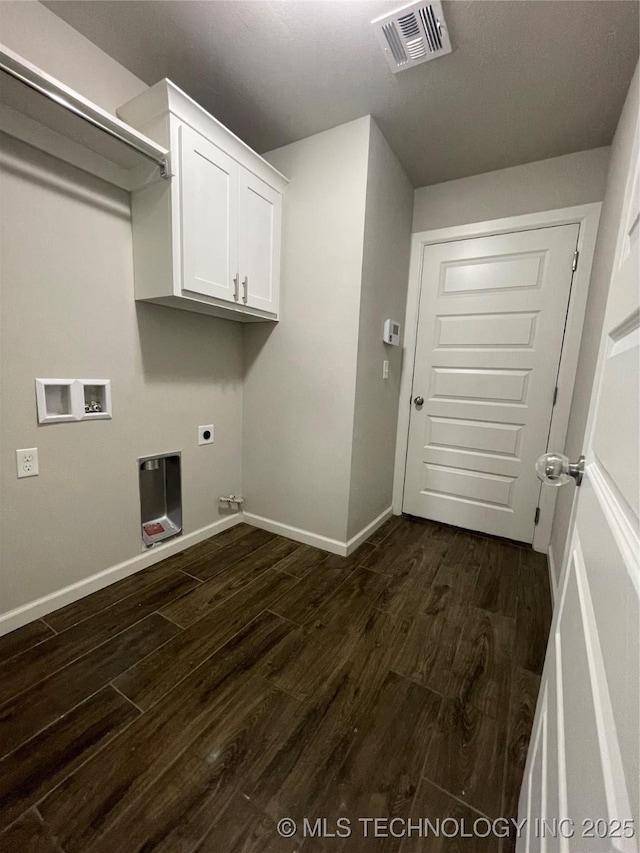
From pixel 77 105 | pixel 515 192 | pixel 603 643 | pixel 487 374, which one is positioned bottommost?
pixel 603 643

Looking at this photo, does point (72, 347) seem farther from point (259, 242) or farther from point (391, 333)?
point (391, 333)

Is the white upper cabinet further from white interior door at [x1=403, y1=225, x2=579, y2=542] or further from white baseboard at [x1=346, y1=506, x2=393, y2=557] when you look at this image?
white baseboard at [x1=346, y1=506, x2=393, y2=557]

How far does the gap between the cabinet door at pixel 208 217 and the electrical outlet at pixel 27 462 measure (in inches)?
39.4

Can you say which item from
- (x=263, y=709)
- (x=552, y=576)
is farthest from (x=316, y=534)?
(x=552, y=576)

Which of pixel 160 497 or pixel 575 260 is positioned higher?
pixel 575 260

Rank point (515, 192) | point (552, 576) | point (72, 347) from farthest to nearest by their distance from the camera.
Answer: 1. point (515, 192)
2. point (552, 576)
3. point (72, 347)

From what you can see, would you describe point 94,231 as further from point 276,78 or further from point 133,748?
point 133,748

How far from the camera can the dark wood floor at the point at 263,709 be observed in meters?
0.91

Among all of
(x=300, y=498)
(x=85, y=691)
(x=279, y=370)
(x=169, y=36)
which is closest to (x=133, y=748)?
(x=85, y=691)

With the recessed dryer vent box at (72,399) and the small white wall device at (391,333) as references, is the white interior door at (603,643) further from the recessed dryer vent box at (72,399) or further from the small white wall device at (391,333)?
the recessed dryer vent box at (72,399)

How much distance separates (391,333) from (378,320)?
19 cm

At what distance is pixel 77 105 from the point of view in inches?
48.8

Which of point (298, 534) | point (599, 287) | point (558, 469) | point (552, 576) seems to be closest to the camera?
point (558, 469)

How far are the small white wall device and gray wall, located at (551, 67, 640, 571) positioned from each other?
1.11 meters
